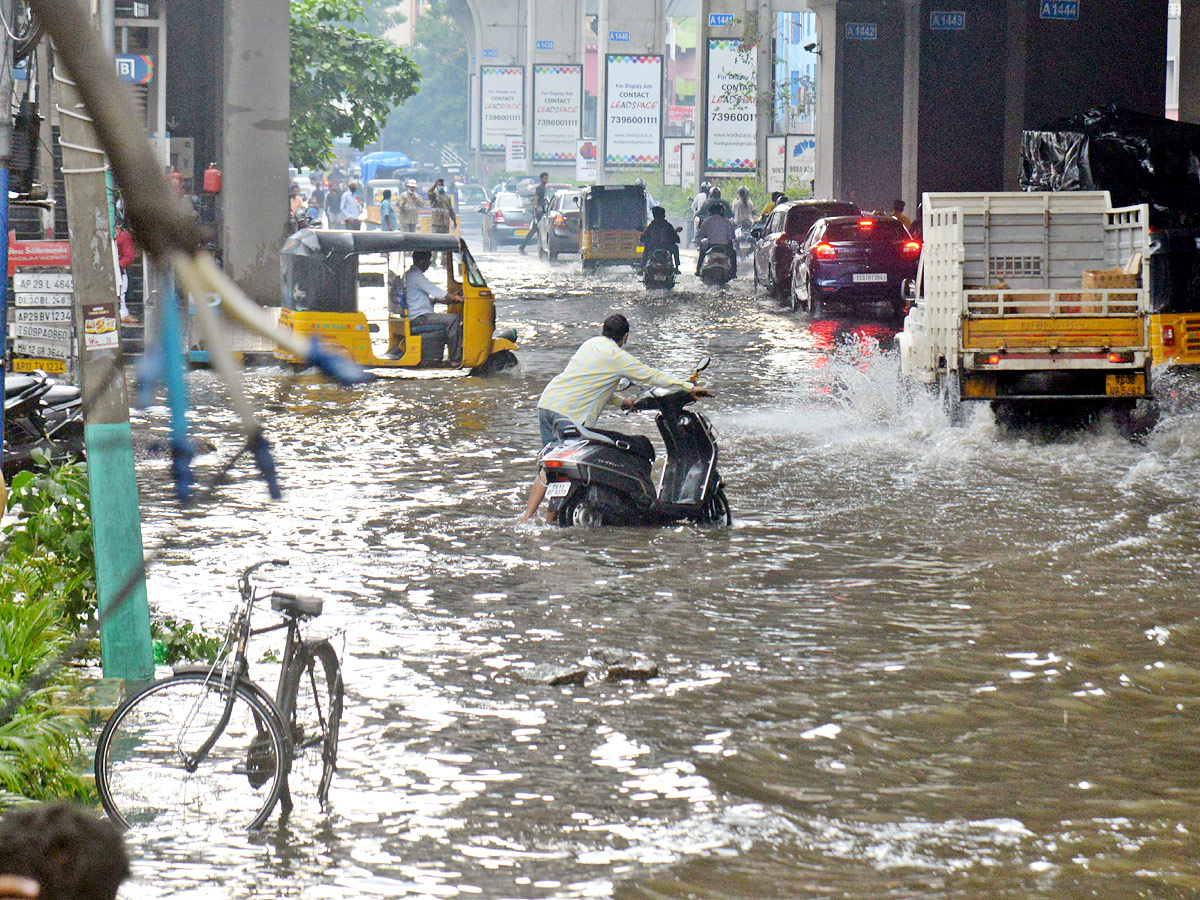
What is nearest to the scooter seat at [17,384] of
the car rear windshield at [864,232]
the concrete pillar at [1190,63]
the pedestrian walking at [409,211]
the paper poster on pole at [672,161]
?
the car rear windshield at [864,232]

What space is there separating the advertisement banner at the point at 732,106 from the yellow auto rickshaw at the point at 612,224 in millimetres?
12731

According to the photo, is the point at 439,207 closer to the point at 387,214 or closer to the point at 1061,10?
the point at 387,214

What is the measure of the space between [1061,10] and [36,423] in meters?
24.2

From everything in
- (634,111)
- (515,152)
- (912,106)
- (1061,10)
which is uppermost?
(634,111)

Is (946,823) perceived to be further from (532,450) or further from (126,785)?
(532,450)

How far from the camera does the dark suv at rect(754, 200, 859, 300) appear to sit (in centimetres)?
2888

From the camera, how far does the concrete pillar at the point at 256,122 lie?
65.6ft

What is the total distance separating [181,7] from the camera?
2886 cm

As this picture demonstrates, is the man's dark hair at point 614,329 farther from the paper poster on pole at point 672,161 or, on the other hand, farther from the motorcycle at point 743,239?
the paper poster on pole at point 672,161

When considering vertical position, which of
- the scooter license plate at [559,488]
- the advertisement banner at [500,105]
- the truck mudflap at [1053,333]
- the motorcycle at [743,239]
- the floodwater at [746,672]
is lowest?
the floodwater at [746,672]

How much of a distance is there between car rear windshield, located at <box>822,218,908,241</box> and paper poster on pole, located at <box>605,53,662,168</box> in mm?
37357

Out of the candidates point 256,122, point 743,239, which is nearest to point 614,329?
point 256,122

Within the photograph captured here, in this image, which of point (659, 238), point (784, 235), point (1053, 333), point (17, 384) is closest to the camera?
point (17, 384)

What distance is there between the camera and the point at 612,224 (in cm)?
3841
